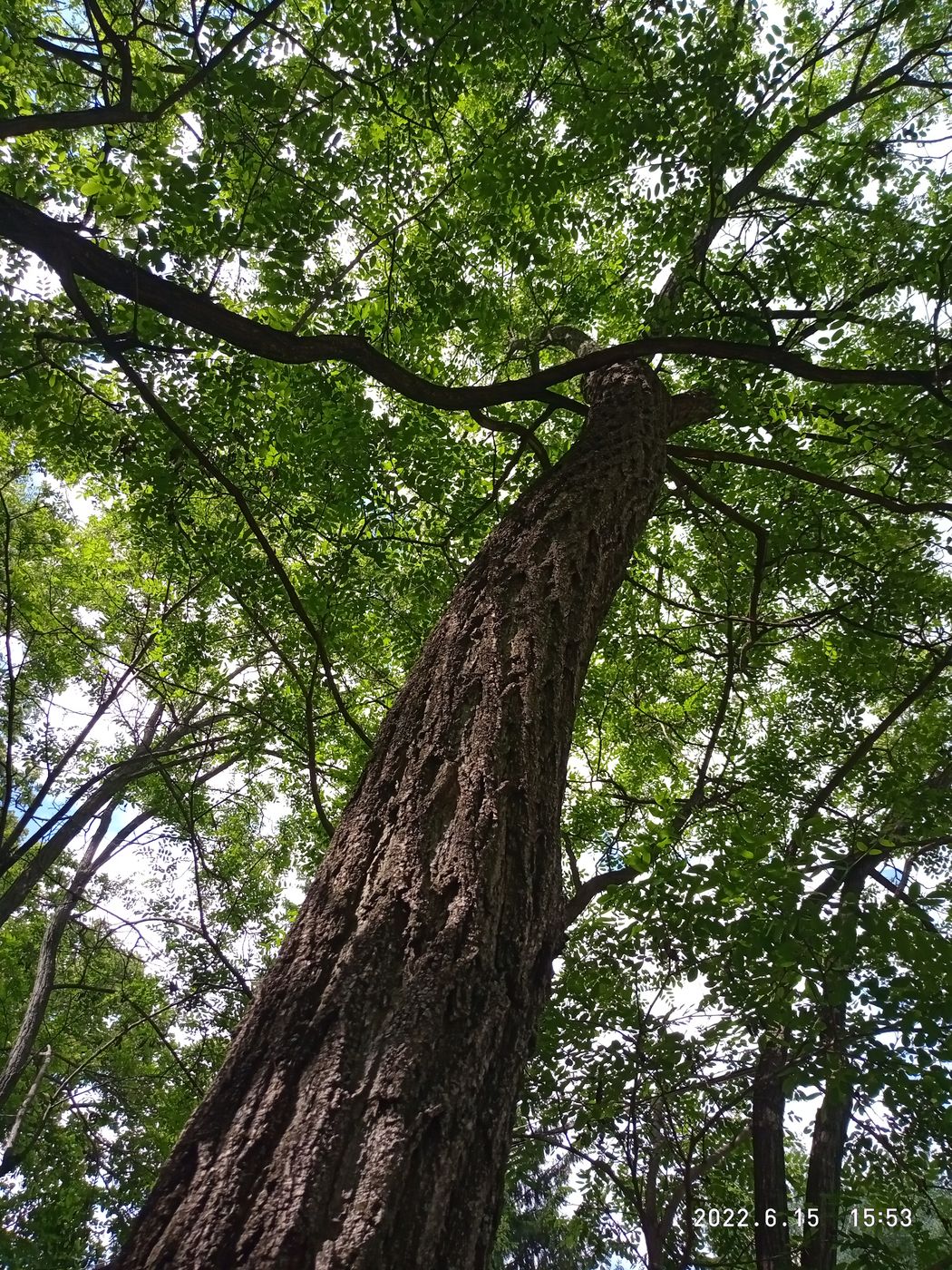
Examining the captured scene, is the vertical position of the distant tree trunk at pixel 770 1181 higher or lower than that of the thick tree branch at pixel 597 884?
lower

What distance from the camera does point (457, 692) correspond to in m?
2.10

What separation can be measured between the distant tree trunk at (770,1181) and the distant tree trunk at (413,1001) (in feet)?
10.4

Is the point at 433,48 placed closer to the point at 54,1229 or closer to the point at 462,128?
the point at 462,128

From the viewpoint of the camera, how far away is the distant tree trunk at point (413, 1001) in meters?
1.07

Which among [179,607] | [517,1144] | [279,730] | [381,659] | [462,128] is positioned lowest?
[517,1144]

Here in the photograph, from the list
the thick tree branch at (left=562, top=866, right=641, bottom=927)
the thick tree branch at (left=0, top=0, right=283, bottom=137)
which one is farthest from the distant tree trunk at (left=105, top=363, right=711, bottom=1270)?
the thick tree branch at (left=0, top=0, right=283, bottom=137)

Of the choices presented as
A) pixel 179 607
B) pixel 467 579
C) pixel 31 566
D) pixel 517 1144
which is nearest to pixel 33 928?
pixel 31 566

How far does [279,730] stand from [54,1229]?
490cm

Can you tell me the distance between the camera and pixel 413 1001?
1.35 metres

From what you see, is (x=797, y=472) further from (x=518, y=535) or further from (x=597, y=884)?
(x=597, y=884)

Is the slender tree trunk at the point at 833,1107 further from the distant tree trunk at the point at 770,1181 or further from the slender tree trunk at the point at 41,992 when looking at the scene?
the slender tree trunk at the point at 41,992
